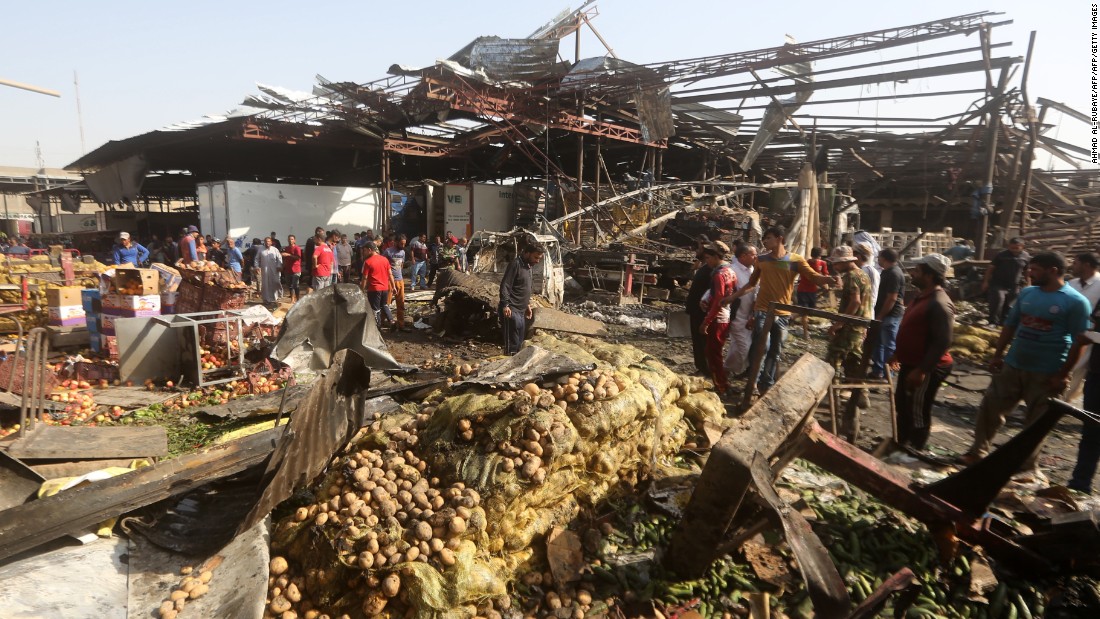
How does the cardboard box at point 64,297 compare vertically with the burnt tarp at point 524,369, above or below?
below

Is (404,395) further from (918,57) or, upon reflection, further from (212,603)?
(918,57)

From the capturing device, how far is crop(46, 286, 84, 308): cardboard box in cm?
775

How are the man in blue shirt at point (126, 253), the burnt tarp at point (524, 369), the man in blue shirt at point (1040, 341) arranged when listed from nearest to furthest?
1. the burnt tarp at point (524, 369)
2. the man in blue shirt at point (1040, 341)
3. the man in blue shirt at point (126, 253)

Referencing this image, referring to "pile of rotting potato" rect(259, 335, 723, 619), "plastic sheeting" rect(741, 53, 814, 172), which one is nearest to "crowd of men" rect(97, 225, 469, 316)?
"pile of rotting potato" rect(259, 335, 723, 619)

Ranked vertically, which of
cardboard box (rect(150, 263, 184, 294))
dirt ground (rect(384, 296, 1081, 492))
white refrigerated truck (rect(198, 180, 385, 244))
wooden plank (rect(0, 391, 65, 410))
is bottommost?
dirt ground (rect(384, 296, 1081, 492))

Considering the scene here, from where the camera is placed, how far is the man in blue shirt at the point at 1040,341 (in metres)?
4.09

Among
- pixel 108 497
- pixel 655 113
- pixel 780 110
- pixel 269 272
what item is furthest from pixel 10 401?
pixel 780 110

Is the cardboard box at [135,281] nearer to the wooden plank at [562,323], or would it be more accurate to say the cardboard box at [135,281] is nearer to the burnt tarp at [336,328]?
the burnt tarp at [336,328]

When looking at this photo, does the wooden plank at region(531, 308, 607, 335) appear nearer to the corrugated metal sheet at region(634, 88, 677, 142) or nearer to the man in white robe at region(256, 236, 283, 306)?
the man in white robe at region(256, 236, 283, 306)

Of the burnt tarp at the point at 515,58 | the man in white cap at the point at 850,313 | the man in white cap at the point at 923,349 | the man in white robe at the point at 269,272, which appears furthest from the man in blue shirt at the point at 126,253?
the man in white cap at the point at 923,349

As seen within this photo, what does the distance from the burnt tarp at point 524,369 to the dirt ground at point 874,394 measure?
2.03 metres

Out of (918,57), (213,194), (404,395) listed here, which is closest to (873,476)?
(404,395)

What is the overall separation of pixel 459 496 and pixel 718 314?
3899mm

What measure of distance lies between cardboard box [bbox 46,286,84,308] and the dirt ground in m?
4.45
